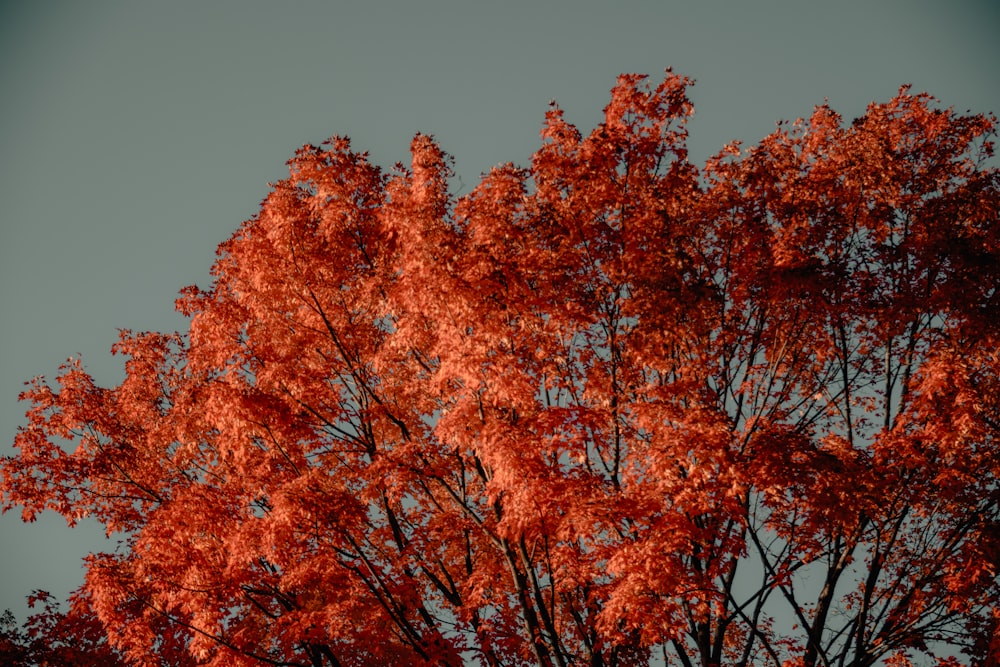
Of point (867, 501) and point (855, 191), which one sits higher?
point (855, 191)

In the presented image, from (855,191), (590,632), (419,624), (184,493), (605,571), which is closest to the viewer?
(605,571)

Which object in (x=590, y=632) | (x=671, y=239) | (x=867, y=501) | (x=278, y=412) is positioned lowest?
(x=590, y=632)

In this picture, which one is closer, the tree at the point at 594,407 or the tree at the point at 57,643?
the tree at the point at 594,407

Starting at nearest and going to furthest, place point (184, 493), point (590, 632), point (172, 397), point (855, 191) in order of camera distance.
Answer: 1. point (590, 632)
2. point (184, 493)
3. point (855, 191)
4. point (172, 397)

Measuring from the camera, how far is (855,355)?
41.9ft

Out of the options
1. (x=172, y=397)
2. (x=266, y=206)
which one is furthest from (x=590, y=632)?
(x=172, y=397)

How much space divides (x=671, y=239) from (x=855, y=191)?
3.31 metres

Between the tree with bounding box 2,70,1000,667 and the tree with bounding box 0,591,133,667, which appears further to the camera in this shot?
the tree with bounding box 0,591,133,667

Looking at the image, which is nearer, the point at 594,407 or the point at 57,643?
the point at 594,407

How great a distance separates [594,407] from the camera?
11516 millimetres

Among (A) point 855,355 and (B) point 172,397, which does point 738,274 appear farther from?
(B) point 172,397

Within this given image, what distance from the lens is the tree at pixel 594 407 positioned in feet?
32.7

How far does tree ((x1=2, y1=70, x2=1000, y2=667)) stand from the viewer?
392 inches

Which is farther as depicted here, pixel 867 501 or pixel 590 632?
pixel 590 632
